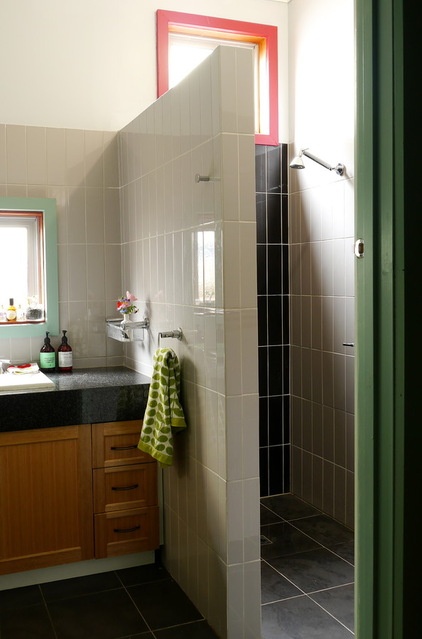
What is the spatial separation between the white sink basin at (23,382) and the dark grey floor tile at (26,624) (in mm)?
893

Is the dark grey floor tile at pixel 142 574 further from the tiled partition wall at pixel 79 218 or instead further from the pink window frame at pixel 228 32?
the pink window frame at pixel 228 32

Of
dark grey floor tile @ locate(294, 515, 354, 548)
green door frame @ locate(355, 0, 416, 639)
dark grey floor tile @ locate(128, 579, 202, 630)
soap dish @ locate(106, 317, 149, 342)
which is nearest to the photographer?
green door frame @ locate(355, 0, 416, 639)

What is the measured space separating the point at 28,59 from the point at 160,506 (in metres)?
2.30

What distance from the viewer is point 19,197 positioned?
3357 mm

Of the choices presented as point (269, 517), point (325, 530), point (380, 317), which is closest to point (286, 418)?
point (269, 517)

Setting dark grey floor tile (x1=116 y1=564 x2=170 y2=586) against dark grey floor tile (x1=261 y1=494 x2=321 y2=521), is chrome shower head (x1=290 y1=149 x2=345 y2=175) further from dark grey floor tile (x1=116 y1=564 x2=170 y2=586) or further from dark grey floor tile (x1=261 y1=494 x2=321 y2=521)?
dark grey floor tile (x1=116 y1=564 x2=170 y2=586)

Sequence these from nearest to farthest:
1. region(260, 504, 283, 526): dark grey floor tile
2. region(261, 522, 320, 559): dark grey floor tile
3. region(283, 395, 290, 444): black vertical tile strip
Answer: region(261, 522, 320, 559): dark grey floor tile, region(260, 504, 283, 526): dark grey floor tile, region(283, 395, 290, 444): black vertical tile strip

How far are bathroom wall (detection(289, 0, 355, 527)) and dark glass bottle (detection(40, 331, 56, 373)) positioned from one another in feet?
4.62

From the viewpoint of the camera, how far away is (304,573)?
2971mm

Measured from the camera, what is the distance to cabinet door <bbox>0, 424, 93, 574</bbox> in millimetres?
2758

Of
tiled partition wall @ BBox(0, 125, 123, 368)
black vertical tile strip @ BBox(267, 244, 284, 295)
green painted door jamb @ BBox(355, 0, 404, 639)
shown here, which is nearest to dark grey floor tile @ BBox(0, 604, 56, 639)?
tiled partition wall @ BBox(0, 125, 123, 368)

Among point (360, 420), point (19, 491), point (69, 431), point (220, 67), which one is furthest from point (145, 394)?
point (360, 420)

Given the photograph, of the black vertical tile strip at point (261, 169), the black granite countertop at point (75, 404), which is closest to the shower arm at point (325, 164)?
the black vertical tile strip at point (261, 169)

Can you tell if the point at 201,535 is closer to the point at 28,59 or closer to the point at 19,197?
the point at 19,197
